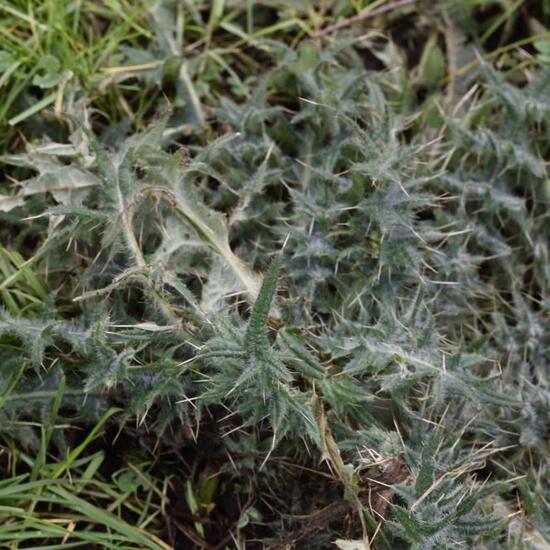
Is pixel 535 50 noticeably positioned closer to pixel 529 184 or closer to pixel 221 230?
pixel 529 184

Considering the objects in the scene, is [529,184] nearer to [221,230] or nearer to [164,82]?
[221,230]

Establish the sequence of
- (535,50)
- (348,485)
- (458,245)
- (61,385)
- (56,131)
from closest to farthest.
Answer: (348,485)
(61,385)
(458,245)
(56,131)
(535,50)

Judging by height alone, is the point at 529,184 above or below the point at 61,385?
above

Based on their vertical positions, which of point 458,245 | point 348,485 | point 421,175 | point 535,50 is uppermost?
point 535,50

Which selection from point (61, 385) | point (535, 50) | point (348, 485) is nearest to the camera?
point (348, 485)

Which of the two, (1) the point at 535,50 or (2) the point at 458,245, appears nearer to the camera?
(2) the point at 458,245

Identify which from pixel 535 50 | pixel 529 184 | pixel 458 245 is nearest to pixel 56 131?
pixel 458 245
